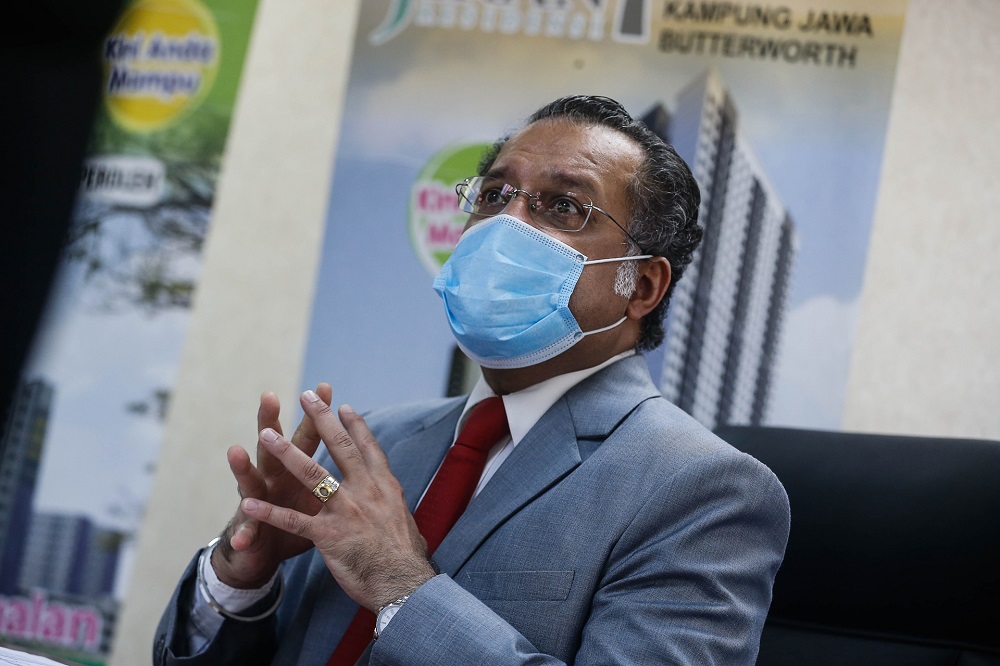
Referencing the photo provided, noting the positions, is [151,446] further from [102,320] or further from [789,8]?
[789,8]

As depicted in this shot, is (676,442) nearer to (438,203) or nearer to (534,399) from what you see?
(534,399)

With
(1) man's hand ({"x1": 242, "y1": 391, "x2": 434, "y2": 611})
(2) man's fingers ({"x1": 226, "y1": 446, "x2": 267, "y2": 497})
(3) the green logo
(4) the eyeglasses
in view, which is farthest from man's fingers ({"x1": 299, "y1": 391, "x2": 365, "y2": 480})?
(3) the green logo

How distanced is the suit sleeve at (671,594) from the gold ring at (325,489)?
0.17 meters

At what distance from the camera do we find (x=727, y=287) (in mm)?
2926

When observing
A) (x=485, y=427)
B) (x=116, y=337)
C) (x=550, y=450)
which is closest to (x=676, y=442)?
(x=550, y=450)

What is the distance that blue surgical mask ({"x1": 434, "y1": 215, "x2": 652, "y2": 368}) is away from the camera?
5.25 feet

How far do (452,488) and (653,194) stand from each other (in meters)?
0.61

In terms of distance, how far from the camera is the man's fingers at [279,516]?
4.42 feet

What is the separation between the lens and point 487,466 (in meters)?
1.63

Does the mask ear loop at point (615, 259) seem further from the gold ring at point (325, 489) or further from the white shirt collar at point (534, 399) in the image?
the gold ring at point (325, 489)

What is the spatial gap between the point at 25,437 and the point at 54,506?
25cm

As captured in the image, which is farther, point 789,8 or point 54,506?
point 54,506

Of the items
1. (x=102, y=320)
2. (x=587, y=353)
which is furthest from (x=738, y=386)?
(x=102, y=320)

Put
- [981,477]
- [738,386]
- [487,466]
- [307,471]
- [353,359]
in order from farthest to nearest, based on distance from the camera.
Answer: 1. [353,359]
2. [738,386]
3. [487,466]
4. [981,477]
5. [307,471]
